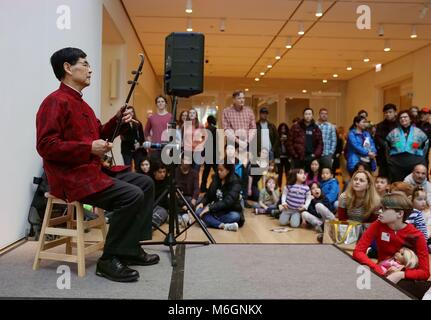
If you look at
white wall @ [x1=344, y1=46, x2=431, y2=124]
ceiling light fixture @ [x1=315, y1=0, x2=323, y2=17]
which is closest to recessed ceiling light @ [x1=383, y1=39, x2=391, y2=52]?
white wall @ [x1=344, y1=46, x2=431, y2=124]

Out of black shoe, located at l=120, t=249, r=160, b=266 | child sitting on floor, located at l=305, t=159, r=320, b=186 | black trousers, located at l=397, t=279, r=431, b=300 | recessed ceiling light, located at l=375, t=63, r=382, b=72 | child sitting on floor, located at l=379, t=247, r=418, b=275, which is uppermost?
recessed ceiling light, located at l=375, t=63, r=382, b=72

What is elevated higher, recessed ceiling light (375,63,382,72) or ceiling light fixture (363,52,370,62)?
ceiling light fixture (363,52,370,62)

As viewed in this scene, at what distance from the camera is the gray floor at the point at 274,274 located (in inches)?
87.9

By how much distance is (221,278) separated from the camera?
2475mm

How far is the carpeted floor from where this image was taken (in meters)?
2.20

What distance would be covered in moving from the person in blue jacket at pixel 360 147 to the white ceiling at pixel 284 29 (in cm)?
186

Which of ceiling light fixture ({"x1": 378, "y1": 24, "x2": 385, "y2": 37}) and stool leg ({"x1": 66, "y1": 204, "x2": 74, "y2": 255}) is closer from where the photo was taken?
stool leg ({"x1": 66, "y1": 204, "x2": 74, "y2": 255})

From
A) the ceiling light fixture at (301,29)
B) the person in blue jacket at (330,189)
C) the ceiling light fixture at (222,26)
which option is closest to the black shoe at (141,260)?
the person in blue jacket at (330,189)

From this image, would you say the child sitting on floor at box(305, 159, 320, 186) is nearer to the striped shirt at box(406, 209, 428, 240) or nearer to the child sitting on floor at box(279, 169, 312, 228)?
the child sitting on floor at box(279, 169, 312, 228)

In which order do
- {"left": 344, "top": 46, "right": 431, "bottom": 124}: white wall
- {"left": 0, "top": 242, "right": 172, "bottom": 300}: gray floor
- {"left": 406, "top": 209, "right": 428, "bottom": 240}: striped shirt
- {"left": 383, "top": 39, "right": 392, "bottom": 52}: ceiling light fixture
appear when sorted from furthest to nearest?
{"left": 344, "top": 46, "right": 431, "bottom": 124}: white wall → {"left": 383, "top": 39, "right": 392, "bottom": 52}: ceiling light fixture → {"left": 406, "top": 209, "right": 428, "bottom": 240}: striped shirt → {"left": 0, "top": 242, "right": 172, "bottom": 300}: gray floor

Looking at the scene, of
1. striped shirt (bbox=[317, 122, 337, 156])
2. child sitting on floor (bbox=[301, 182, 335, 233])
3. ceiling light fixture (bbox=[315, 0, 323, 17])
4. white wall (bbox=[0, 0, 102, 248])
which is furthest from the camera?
ceiling light fixture (bbox=[315, 0, 323, 17])

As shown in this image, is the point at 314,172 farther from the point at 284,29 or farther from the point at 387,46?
the point at 387,46

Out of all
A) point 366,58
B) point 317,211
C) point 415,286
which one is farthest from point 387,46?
point 415,286
